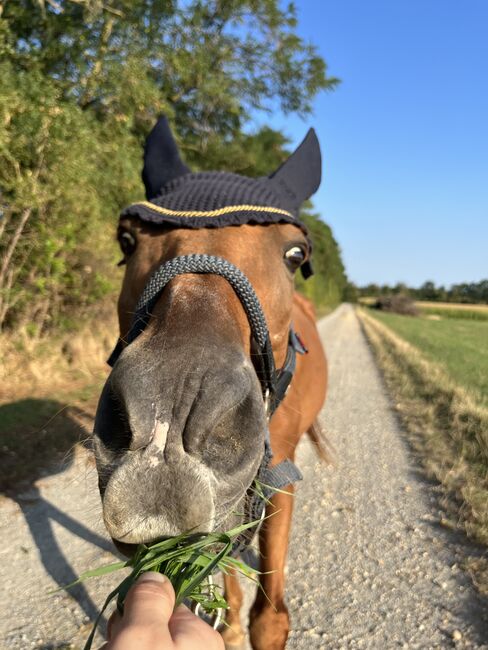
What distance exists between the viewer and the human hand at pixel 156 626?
793 millimetres

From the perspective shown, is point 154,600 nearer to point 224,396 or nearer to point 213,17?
point 224,396

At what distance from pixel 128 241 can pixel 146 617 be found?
1723 millimetres

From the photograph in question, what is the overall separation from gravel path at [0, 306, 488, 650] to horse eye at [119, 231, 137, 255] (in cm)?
108

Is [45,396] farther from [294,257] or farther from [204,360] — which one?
[204,360]

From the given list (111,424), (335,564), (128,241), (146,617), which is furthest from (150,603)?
(335,564)

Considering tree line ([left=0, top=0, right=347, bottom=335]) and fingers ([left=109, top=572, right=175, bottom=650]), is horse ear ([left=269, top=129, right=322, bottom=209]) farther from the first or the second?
tree line ([left=0, top=0, right=347, bottom=335])

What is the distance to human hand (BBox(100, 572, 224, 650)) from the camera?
793 millimetres

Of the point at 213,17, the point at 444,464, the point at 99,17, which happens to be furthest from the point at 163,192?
the point at 213,17

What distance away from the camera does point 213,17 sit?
12141mm

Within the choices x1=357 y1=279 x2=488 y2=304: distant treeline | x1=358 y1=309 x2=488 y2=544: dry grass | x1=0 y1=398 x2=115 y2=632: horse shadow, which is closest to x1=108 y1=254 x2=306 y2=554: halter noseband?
x1=0 y1=398 x2=115 y2=632: horse shadow

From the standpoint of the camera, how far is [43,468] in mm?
4441

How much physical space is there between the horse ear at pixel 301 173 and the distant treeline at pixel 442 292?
11762cm

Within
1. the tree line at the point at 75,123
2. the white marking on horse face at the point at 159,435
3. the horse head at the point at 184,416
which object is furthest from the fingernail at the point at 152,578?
the tree line at the point at 75,123

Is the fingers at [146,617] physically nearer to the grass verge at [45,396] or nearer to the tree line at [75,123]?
the grass verge at [45,396]
